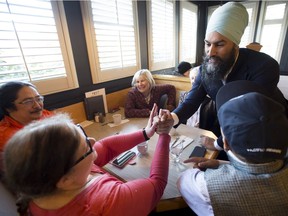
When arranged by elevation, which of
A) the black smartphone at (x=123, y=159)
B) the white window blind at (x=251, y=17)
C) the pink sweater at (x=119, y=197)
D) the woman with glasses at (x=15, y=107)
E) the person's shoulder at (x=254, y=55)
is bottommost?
the black smartphone at (x=123, y=159)

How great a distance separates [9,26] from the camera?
1.23m

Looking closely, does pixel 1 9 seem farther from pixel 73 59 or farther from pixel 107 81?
pixel 107 81

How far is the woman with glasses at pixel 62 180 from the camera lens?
44 centimetres

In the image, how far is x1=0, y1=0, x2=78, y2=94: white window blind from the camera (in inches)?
48.5

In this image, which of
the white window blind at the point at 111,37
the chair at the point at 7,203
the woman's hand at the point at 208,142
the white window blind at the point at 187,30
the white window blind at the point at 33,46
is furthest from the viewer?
the white window blind at the point at 187,30

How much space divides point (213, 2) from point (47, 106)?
4320 mm

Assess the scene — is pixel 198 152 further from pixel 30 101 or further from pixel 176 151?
pixel 30 101

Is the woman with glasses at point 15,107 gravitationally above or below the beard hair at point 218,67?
below

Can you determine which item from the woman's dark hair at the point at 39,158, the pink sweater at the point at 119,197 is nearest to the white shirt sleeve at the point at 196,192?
the pink sweater at the point at 119,197

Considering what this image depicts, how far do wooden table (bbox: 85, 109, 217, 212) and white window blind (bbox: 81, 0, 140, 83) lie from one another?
73cm

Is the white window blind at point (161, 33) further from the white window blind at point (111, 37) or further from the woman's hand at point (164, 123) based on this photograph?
the woman's hand at point (164, 123)

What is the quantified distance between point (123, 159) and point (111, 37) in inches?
62.1

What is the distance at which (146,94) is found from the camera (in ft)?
6.71

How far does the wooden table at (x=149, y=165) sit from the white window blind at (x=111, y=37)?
734mm
